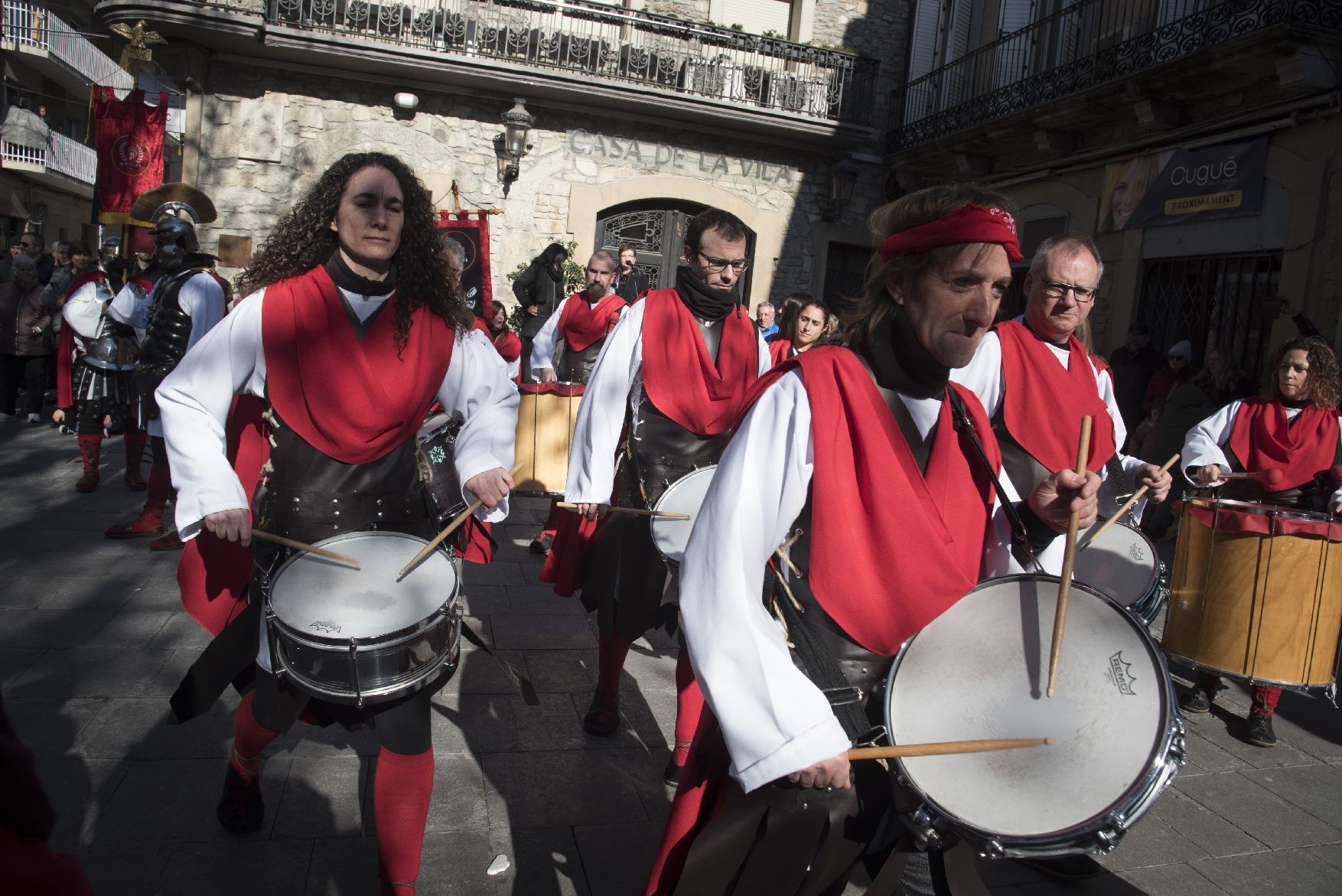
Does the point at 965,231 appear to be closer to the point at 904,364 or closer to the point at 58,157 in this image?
the point at 904,364

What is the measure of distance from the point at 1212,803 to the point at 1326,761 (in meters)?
1.02

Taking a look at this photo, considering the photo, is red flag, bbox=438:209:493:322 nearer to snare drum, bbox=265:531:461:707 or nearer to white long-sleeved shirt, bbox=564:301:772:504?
white long-sleeved shirt, bbox=564:301:772:504

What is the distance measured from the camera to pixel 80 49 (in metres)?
32.6

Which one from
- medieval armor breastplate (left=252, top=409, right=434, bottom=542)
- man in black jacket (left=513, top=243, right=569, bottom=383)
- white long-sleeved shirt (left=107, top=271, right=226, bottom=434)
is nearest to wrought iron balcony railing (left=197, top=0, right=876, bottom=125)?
man in black jacket (left=513, top=243, right=569, bottom=383)

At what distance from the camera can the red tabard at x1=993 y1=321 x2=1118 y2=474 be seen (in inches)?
127

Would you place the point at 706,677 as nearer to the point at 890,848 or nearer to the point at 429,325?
the point at 890,848

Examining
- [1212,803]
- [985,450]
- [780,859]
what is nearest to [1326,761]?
[1212,803]

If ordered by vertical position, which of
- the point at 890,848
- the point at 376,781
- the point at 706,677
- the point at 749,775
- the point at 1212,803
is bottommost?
the point at 1212,803

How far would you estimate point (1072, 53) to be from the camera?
12.6m

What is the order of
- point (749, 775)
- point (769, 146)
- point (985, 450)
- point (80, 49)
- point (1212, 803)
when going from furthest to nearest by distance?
point (80, 49)
point (769, 146)
point (1212, 803)
point (985, 450)
point (749, 775)

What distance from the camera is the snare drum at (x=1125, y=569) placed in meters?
3.43

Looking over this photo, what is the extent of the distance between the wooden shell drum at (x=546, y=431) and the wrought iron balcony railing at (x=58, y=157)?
24877 mm

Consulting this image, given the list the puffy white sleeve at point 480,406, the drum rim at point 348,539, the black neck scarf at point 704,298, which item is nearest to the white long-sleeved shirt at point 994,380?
the black neck scarf at point 704,298

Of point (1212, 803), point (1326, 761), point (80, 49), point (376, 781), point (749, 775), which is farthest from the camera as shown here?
point (80, 49)
